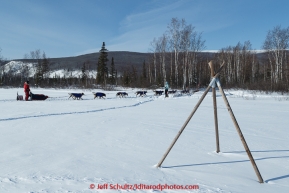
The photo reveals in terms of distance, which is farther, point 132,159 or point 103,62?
point 103,62

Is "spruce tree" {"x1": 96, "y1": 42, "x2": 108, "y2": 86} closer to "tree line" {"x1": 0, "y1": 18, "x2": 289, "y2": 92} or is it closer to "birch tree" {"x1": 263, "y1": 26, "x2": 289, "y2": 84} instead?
"tree line" {"x1": 0, "y1": 18, "x2": 289, "y2": 92}

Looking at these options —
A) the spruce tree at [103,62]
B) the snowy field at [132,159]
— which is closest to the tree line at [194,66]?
the spruce tree at [103,62]

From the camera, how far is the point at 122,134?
6.31m

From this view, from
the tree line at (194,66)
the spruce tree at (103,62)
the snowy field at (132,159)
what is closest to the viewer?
the snowy field at (132,159)

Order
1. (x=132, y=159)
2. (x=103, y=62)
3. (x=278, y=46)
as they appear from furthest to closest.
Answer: (x=103, y=62), (x=278, y=46), (x=132, y=159)

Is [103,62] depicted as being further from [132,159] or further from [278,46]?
[132,159]

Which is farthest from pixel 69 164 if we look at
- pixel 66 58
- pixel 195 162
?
pixel 66 58

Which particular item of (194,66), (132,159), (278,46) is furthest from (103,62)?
(132,159)

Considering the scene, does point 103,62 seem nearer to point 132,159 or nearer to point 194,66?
point 194,66

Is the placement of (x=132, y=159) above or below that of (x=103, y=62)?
below

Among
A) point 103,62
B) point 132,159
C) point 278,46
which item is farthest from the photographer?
point 103,62

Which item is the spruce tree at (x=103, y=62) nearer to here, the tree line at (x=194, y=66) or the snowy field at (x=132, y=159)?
the tree line at (x=194, y=66)

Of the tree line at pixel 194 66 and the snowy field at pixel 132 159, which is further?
the tree line at pixel 194 66

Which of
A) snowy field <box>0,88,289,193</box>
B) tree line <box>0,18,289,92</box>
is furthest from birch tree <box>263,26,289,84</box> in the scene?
snowy field <box>0,88,289,193</box>
